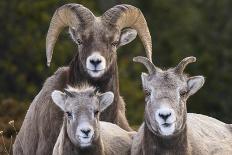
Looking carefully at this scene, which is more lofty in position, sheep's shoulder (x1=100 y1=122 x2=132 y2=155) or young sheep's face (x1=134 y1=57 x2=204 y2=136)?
young sheep's face (x1=134 y1=57 x2=204 y2=136)

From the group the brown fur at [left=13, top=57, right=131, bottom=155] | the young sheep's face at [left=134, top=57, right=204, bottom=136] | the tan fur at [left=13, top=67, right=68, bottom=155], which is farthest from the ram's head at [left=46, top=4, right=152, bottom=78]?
the young sheep's face at [left=134, top=57, right=204, bottom=136]

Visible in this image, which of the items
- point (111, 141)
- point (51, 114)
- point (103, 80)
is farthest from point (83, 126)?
point (51, 114)

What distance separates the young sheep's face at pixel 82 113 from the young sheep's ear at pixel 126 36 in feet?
7.94

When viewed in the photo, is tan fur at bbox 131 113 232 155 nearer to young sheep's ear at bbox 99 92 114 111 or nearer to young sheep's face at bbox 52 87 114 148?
young sheep's ear at bbox 99 92 114 111

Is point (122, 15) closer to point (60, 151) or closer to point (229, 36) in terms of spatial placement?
point (60, 151)

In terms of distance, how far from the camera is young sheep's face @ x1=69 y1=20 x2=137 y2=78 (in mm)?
16484

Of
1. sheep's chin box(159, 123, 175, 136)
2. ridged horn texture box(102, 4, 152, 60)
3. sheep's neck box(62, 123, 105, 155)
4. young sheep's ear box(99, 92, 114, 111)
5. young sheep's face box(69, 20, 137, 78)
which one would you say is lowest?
sheep's neck box(62, 123, 105, 155)

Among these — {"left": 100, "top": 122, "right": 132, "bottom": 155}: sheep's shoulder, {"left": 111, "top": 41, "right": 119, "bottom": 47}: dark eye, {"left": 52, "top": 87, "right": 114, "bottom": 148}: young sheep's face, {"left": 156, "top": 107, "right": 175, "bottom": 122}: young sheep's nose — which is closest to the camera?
{"left": 156, "top": 107, "right": 175, "bottom": 122}: young sheep's nose

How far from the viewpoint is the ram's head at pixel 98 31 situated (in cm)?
1662

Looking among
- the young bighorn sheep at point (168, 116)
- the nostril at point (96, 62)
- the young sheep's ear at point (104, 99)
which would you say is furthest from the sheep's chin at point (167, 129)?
the nostril at point (96, 62)

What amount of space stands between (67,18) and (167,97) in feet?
13.5

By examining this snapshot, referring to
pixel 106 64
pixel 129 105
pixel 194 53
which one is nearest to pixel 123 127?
pixel 106 64

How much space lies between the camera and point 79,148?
14938 millimetres

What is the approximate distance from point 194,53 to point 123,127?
35107mm
